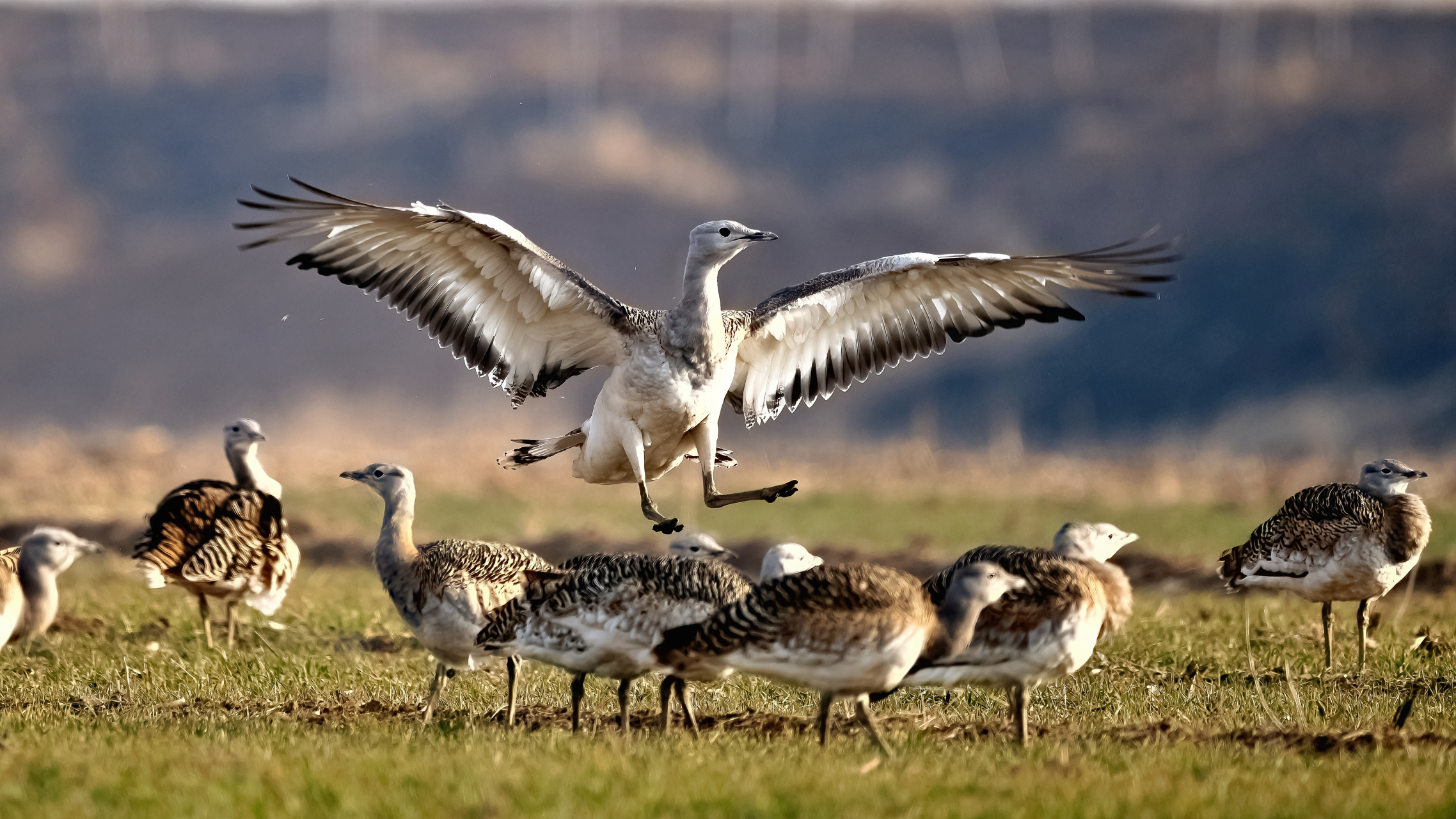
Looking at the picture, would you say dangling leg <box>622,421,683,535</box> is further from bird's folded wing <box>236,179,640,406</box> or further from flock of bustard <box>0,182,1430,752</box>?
bird's folded wing <box>236,179,640,406</box>

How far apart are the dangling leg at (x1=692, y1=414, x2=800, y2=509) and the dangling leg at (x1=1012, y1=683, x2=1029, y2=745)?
125 inches

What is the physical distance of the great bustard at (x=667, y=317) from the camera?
923cm

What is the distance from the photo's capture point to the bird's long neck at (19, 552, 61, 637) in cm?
813

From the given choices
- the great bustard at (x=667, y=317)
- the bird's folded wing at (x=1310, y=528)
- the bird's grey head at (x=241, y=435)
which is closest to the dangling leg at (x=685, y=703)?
the great bustard at (x=667, y=317)

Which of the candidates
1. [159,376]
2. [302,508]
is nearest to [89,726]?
[302,508]

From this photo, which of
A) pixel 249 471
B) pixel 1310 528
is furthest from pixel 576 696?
pixel 249 471

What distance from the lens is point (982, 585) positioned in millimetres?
6633

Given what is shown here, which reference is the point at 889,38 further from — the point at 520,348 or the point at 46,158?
the point at 520,348

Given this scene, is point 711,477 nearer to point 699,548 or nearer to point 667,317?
point 667,317

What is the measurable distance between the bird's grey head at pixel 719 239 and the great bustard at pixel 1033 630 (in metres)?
3.02

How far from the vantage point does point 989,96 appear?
191 ft

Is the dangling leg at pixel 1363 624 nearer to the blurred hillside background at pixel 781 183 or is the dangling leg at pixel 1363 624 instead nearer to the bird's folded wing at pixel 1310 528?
the bird's folded wing at pixel 1310 528

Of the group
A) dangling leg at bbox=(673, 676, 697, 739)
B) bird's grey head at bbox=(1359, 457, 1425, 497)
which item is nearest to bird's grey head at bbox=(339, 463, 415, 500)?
dangling leg at bbox=(673, 676, 697, 739)

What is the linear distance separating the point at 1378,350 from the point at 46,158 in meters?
46.7
